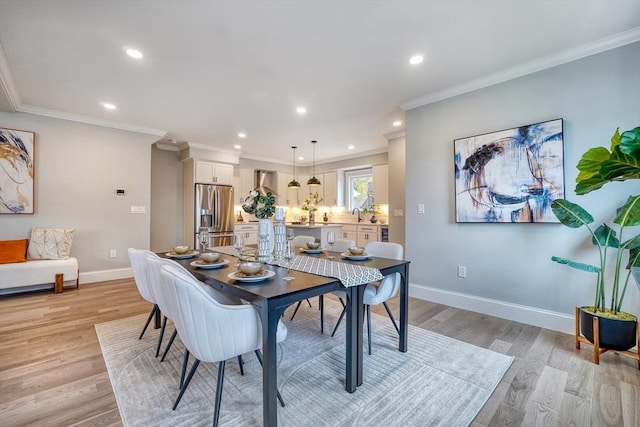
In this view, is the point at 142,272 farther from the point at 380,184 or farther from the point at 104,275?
the point at 380,184

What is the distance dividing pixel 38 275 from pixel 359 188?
6.15 m

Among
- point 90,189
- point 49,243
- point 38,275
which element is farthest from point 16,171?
point 38,275

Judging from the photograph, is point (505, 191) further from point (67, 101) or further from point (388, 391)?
point (67, 101)

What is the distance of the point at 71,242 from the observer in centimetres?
418

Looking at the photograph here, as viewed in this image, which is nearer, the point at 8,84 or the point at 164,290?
the point at 164,290

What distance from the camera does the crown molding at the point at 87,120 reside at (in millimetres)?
3934

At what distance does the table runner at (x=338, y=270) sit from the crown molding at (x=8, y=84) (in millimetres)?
3336

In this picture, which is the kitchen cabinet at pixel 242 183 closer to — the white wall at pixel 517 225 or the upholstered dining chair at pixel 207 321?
the white wall at pixel 517 225

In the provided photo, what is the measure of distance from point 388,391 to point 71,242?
489cm

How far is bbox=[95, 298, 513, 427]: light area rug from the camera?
155 centimetres

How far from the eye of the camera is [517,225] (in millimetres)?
2898

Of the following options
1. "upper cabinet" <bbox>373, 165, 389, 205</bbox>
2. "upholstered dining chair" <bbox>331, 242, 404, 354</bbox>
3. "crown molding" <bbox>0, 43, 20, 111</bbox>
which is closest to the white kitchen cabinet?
"upper cabinet" <bbox>373, 165, 389, 205</bbox>

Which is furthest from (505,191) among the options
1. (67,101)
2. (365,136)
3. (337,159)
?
(67,101)

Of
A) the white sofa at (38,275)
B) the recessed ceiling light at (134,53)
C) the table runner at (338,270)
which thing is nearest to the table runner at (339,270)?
the table runner at (338,270)
